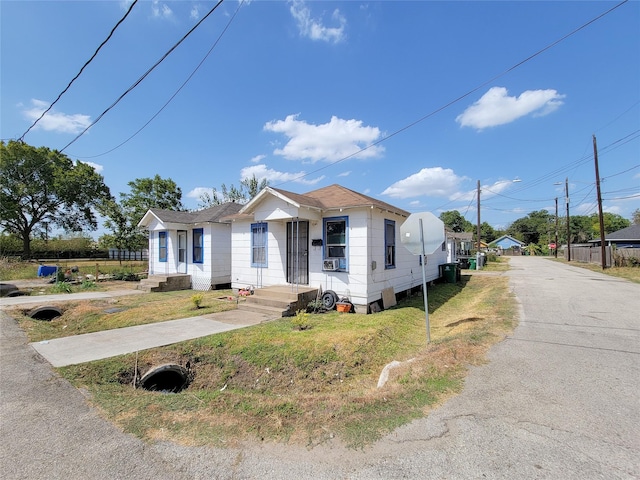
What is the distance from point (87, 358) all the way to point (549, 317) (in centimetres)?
984

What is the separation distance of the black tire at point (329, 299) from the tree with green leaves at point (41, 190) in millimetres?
27718

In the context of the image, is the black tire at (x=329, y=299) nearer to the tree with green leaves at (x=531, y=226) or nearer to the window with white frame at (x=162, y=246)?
the window with white frame at (x=162, y=246)

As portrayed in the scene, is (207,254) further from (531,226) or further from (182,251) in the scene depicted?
(531,226)

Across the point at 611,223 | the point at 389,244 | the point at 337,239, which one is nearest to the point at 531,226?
the point at 611,223

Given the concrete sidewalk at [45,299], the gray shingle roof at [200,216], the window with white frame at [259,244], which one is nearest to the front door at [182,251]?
the gray shingle roof at [200,216]

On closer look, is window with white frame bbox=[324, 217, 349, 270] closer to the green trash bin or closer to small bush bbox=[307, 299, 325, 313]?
small bush bbox=[307, 299, 325, 313]

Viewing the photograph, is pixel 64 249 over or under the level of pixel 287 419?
over

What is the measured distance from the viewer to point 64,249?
37.2 meters

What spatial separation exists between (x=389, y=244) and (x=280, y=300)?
4270mm

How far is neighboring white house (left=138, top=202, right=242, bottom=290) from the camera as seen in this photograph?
13.6 meters

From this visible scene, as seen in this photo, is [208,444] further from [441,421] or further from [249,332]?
[249,332]

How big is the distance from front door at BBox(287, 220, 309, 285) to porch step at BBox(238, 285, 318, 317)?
709 millimetres

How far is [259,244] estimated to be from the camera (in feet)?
37.4

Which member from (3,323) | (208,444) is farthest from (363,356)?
(3,323)
